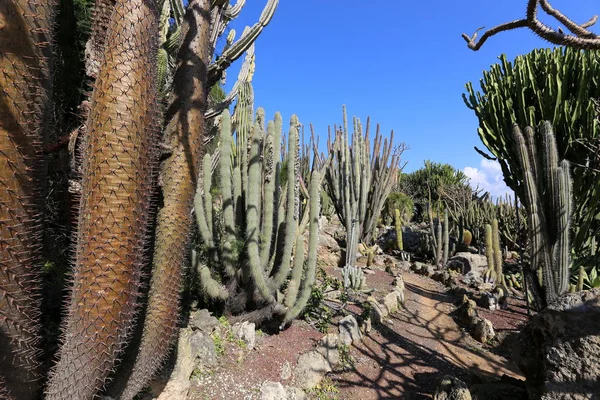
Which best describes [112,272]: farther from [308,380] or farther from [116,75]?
[308,380]

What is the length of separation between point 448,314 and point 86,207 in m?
5.83

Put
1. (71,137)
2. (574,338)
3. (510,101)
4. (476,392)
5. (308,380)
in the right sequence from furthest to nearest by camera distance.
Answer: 1. (510,101)
2. (308,380)
3. (476,392)
4. (574,338)
5. (71,137)

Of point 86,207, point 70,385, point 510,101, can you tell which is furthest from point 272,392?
point 510,101

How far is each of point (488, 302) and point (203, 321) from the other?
4.97 metres

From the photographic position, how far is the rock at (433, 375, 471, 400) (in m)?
2.79

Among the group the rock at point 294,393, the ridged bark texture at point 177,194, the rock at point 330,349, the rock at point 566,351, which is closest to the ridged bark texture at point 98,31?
the ridged bark texture at point 177,194

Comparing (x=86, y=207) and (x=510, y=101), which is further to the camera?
(x=510, y=101)

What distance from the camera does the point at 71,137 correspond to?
1.86 metres

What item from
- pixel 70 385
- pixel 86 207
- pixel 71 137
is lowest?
pixel 70 385

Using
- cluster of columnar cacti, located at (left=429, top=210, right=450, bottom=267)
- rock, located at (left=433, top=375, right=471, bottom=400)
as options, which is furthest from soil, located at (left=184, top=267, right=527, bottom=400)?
cluster of columnar cacti, located at (left=429, top=210, right=450, bottom=267)

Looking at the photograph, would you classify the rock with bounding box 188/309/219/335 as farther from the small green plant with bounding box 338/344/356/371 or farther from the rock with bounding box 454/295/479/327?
the rock with bounding box 454/295/479/327

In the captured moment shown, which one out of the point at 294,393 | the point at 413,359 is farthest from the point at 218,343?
the point at 413,359

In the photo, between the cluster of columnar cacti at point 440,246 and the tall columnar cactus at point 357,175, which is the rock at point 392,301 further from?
the cluster of columnar cacti at point 440,246

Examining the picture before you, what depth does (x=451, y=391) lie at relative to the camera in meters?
2.88
